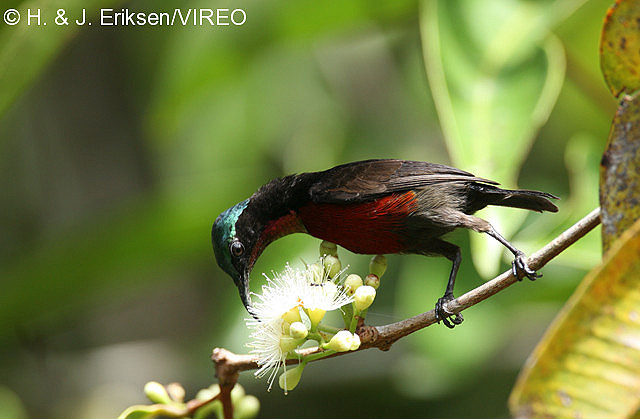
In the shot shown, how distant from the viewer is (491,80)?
2.71 metres

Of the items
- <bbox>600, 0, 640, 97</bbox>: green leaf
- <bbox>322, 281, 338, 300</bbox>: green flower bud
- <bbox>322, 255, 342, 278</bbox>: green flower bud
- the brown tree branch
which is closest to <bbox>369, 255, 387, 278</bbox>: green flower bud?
<bbox>322, 255, 342, 278</bbox>: green flower bud

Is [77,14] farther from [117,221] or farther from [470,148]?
[470,148]

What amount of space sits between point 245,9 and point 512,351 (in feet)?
7.12

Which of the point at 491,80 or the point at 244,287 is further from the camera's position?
the point at 491,80

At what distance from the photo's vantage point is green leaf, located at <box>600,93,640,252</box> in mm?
1094

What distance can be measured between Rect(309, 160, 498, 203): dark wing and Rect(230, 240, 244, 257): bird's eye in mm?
241

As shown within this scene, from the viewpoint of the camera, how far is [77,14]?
8.32ft

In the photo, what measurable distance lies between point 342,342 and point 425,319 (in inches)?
6.9

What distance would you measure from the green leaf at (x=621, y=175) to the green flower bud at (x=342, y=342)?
56 cm

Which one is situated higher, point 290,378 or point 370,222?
point 370,222

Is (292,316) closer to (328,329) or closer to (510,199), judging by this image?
(328,329)

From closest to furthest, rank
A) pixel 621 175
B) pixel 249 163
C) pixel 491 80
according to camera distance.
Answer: pixel 621 175
pixel 491 80
pixel 249 163

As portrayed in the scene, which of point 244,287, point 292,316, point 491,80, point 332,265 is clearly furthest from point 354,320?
point 491,80

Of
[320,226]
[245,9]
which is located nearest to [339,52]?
[245,9]
